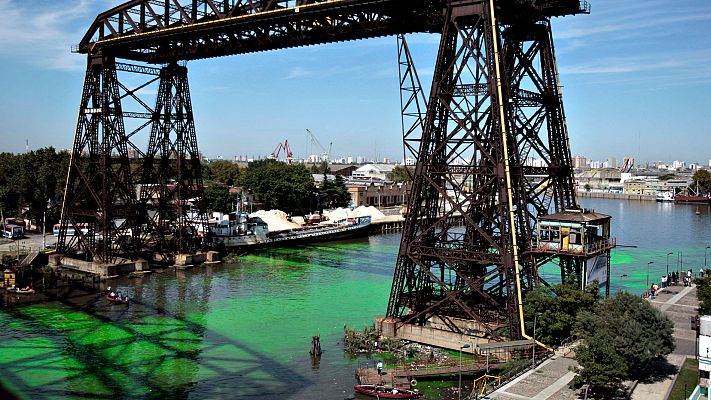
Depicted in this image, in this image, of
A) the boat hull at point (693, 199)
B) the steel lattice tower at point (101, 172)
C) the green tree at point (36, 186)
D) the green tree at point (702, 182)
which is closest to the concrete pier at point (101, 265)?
the steel lattice tower at point (101, 172)

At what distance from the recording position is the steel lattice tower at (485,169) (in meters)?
27.9

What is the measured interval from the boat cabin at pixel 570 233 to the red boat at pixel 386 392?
383 inches

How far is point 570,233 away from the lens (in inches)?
1151

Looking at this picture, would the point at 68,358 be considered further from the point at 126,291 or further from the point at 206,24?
the point at 206,24

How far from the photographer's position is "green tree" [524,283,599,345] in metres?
26.4

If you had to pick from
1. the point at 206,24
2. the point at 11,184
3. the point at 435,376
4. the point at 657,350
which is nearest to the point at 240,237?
the point at 11,184

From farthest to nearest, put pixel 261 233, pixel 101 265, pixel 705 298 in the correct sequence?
pixel 261 233
pixel 101 265
pixel 705 298

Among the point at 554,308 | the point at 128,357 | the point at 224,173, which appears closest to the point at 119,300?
the point at 128,357

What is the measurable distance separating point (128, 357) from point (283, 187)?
64386 mm

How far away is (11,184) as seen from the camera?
6650cm

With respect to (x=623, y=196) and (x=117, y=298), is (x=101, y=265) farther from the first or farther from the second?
(x=623, y=196)

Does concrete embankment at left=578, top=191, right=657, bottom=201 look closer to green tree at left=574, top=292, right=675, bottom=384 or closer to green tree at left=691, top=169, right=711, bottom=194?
green tree at left=691, top=169, right=711, bottom=194

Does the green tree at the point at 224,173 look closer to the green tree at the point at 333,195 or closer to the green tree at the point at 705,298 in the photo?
the green tree at the point at 333,195

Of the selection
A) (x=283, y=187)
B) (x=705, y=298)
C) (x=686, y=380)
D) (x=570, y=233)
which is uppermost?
(x=283, y=187)
